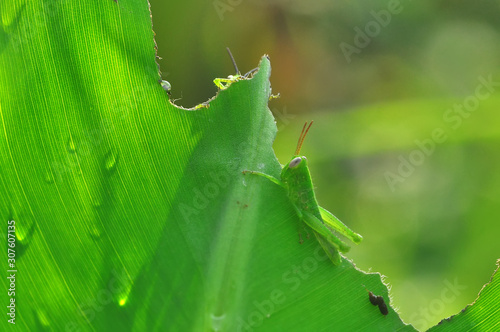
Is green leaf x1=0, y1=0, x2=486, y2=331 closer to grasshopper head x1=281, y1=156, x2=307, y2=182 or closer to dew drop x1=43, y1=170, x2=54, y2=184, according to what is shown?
dew drop x1=43, y1=170, x2=54, y2=184

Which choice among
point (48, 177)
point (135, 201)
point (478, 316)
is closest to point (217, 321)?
point (135, 201)

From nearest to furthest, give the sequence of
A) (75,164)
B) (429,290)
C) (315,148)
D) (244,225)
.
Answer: (75,164), (244,225), (429,290), (315,148)

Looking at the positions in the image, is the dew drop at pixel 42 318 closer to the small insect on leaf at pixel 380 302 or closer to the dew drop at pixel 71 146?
the dew drop at pixel 71 146

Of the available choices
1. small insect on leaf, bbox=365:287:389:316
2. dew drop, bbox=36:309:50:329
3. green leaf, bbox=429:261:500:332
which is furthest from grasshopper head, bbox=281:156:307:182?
dew drop, bbox=36:309:50:329

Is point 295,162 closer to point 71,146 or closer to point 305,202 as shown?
point 305,202

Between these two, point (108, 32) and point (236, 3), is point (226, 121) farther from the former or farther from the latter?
point (236, 3)

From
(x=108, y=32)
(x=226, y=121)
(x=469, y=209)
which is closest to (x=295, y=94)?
(x=469, y=209)

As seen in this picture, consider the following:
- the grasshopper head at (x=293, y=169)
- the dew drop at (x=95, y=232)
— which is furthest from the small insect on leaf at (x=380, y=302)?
the dew drop at (x=95, y=232)
